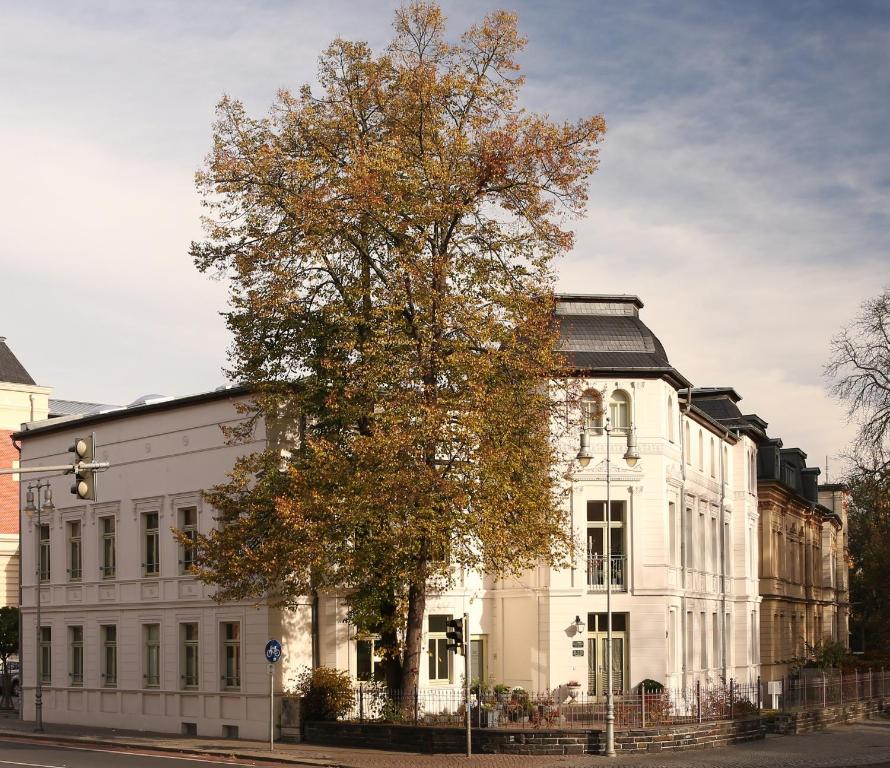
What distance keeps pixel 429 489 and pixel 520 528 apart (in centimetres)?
238

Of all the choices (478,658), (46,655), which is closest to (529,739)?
(478,658)

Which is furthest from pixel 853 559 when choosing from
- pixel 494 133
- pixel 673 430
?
pixel 494 133

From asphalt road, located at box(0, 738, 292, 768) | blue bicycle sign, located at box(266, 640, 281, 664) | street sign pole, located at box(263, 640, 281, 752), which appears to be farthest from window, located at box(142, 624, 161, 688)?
blue bicycle sign, located at box(266, 640, 281, 664)

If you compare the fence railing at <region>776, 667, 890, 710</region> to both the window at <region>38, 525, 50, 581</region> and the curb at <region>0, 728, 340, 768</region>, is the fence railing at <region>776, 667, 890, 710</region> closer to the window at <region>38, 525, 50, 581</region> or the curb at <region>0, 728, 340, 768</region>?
the curb at <region>0, 728, 340, 768</region>

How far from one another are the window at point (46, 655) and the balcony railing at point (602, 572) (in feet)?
61.6

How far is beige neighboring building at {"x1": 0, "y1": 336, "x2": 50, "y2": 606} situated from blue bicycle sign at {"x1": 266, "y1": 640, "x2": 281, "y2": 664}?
46108 mm

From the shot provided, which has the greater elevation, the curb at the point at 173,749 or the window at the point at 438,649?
the window at the point at 438,649

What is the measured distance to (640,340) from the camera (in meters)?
45.7

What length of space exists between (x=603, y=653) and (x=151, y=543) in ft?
47.9

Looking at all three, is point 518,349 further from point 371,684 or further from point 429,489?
point 371,684

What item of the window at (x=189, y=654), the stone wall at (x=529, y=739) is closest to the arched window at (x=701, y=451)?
the stone wall at (x=529, y=739)

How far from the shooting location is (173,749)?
119ft

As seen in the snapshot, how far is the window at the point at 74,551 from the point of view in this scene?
46781 millimetres

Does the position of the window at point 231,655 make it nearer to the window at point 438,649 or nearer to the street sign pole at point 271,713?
the street sign pole at point 271,713
